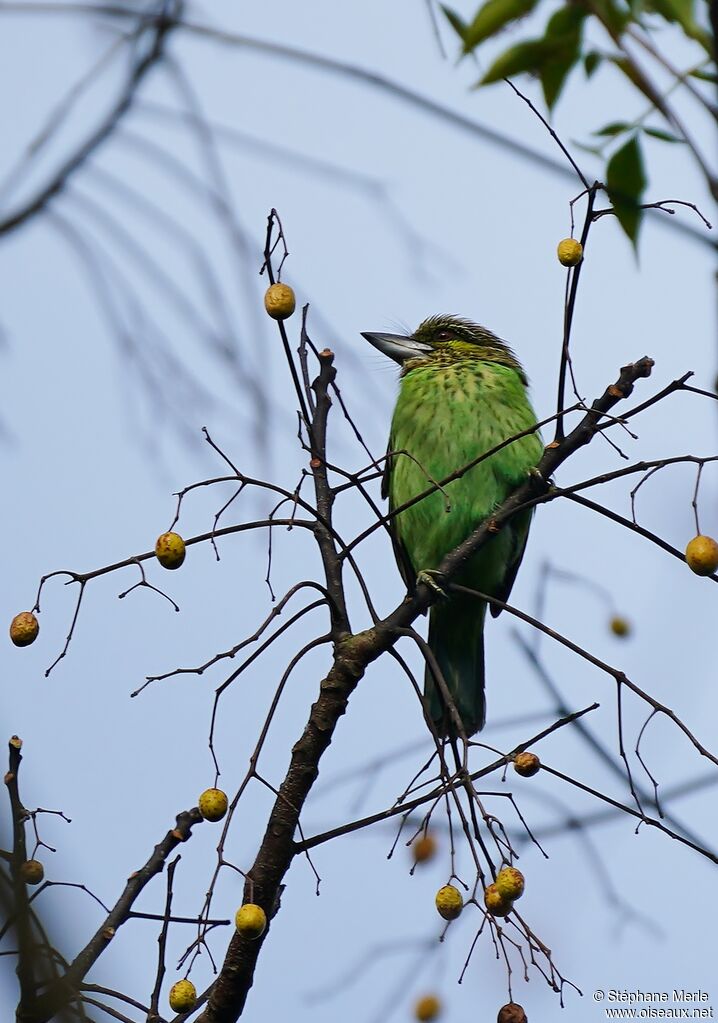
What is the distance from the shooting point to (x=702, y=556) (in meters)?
2.55

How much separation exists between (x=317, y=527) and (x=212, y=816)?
0.73 metres

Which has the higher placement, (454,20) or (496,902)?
(454,20)

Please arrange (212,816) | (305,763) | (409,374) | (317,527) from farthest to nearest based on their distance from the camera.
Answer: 1. (409,374)
2. (317,527)
3. (305,763)
4. (212,816)

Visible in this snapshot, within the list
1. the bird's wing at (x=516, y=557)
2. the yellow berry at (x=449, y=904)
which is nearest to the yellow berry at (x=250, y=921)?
the yellow berry at (x=449, y=904)

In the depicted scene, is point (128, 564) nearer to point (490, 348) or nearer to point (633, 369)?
point (633, 369)

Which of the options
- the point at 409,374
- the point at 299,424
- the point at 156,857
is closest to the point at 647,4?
the point at 299,424

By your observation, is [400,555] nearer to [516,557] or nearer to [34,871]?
[516,557]

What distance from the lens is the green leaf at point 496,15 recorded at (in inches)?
72.1

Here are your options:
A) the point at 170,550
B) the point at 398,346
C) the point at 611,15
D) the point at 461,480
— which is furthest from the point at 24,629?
the point at 398,346

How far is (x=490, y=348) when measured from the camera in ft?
18.4

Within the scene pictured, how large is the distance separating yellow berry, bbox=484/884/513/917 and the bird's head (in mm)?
3222

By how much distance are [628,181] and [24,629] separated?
1.59m

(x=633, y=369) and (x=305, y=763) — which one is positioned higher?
(x=633, y=369)

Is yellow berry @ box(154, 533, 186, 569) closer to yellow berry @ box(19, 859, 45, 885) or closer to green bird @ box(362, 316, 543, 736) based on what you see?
yellow berry @ box(19, 859, 45, 885)
